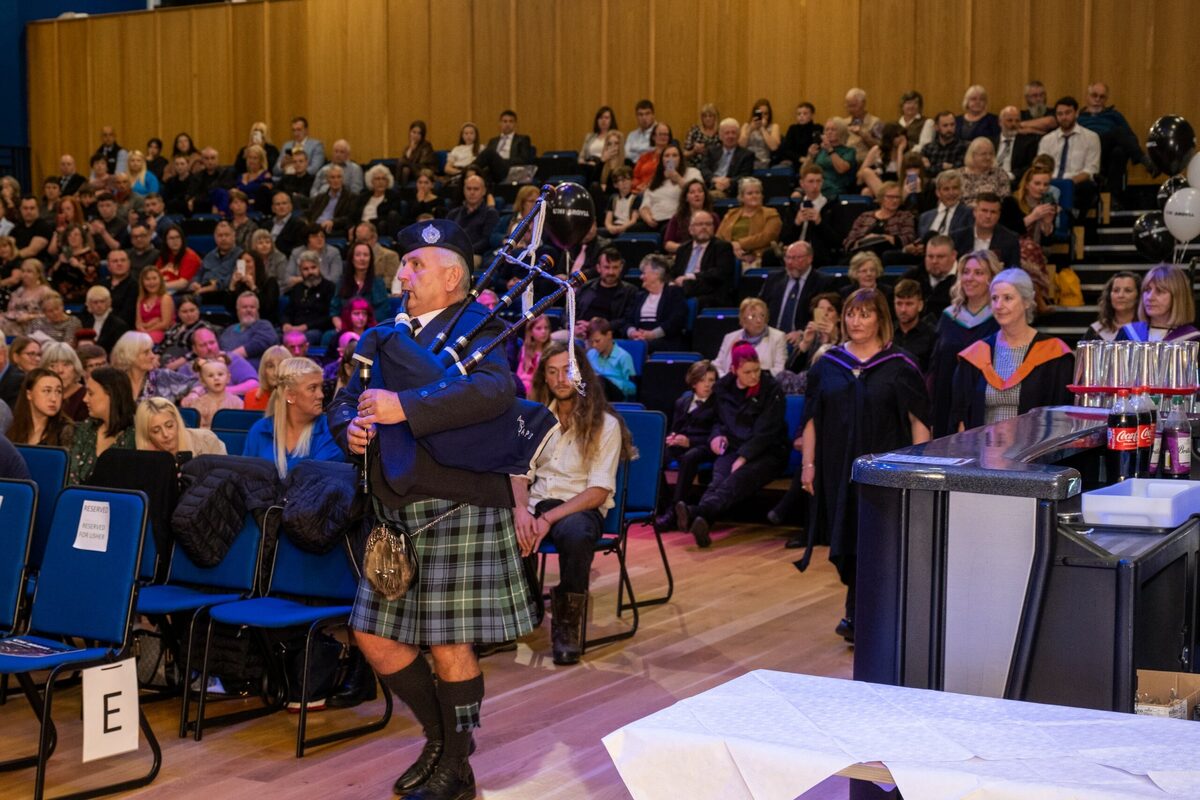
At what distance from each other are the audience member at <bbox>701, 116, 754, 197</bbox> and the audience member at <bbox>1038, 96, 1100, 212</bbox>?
2.51 m

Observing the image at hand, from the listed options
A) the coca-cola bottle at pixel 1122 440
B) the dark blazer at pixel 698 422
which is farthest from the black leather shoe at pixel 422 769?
the dark blazer at pixel 698 422

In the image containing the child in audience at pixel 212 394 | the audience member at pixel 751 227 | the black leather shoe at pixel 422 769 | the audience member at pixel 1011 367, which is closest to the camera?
the black leather shoe at pixel 422 769

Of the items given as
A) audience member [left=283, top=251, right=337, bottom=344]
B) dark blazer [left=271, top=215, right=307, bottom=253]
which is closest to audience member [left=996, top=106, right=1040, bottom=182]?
audience member [left=283, top=251, right=337, bottom=344]

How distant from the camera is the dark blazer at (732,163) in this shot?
11820 millimetres

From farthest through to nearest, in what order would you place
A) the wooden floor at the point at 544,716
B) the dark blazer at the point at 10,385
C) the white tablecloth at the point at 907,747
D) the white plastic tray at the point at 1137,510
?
the dark blazer at the point at 10,385 < the wooden floor at the point at 544,716 < the white plastic tray at the point at 1137,510 < the white tablecloth at the point at 907,747

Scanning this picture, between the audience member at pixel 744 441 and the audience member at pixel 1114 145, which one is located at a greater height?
the audience member at pixel 1114 145

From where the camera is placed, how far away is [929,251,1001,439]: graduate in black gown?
648 centimetres

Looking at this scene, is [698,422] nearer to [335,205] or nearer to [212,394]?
[212,394]

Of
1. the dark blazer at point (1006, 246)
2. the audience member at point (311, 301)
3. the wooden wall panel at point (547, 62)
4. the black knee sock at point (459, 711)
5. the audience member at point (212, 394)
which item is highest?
the wooden wall panel at point (547, 62)

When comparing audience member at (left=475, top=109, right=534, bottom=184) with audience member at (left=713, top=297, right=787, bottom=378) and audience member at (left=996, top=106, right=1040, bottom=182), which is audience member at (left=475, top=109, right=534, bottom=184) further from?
audience member at (left=713, top=297, right=787, bottom=378)

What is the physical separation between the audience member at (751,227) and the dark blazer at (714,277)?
240mm

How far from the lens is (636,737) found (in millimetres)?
2221

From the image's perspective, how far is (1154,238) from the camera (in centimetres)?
825

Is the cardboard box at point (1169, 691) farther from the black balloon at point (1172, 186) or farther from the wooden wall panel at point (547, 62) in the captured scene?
the wooden wall panel at point (547, 62)
